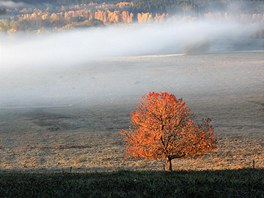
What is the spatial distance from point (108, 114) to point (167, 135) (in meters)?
50.1

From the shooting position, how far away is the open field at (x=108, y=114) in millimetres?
43156

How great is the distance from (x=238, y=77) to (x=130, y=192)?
145434mm

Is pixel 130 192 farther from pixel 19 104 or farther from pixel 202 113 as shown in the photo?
pixel 19 104

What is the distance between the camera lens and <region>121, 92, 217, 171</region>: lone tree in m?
35.1

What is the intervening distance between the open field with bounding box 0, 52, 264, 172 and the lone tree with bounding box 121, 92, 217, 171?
2.54 metres

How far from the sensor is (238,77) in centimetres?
15638

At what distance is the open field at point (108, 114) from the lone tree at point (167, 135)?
2541 millimetres

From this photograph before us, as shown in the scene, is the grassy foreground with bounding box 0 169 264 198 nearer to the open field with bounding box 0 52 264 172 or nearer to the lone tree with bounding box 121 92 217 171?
the lone tree with bounding box 121 92 217 171

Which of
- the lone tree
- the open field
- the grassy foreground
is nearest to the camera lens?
the grassy foreground

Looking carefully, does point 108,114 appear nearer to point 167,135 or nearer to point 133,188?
point 167,135

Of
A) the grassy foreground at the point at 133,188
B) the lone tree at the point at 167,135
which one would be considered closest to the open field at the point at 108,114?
the lone tree at the point at 167,135

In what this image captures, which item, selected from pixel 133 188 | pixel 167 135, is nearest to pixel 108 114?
pixel 167 135

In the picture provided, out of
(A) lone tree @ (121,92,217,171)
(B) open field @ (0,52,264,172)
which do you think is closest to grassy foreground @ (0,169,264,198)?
(A) lone tree @ (121,92,217,171)

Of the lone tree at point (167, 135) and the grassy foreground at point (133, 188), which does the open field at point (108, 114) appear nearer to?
the lone tree at point (167, 135)
